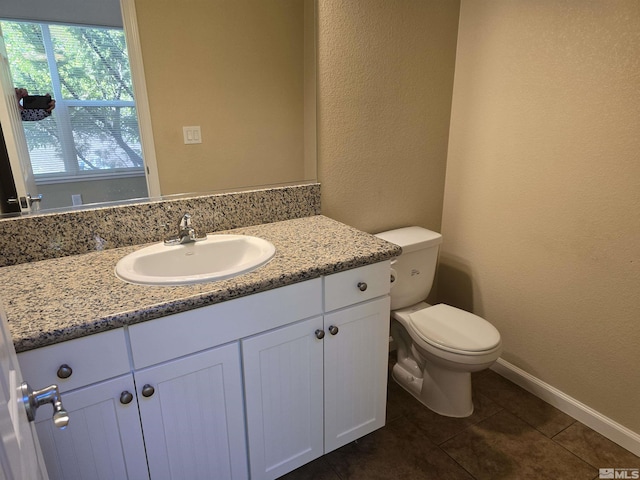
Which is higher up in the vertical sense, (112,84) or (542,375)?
(112,84)

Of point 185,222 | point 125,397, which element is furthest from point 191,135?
point 125,397

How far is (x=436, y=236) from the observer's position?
1977 mm

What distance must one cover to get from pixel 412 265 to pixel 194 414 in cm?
113

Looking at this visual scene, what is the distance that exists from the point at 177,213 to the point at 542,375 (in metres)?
1.76

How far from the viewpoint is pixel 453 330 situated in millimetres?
1802

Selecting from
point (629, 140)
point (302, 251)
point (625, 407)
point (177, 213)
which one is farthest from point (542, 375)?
point (177, 213)

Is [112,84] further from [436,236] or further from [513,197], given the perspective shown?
[513,197]

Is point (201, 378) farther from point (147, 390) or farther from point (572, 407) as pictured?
point (572, 407)

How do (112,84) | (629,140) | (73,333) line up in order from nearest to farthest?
(73,333)
(112,84)
(629,140)

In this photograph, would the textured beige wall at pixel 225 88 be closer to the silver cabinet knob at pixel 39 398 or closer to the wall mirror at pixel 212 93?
the wall mirror at pixel 212 93

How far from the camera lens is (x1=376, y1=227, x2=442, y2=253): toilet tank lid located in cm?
188

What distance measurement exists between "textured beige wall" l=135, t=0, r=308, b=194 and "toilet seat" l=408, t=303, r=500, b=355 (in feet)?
2.80

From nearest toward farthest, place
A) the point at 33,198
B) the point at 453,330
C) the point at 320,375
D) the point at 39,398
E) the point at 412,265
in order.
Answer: the point at 39,398 < the point at 33,198 < the point at 320,375 < the point at 453,330 < the point at 412,265

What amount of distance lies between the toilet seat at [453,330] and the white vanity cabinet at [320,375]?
30 cm
